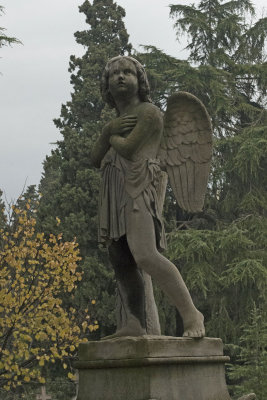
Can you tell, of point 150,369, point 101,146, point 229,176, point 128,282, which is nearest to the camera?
point 150,369

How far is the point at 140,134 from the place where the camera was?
462 cm

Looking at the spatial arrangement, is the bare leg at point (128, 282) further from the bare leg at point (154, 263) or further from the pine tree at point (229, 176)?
the pine tree at point (229, 176)

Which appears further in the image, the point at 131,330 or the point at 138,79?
the point at 138,79

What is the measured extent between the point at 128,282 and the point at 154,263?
0.38 metres

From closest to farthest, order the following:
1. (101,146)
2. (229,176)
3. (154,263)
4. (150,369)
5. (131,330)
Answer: (150,369) < (154,263) < (131,330) < (101,146) < (229,176)

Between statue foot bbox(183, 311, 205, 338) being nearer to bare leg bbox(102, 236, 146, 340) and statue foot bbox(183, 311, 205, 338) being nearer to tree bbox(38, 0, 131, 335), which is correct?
bare leg bbox(102, 236, 146, 340)

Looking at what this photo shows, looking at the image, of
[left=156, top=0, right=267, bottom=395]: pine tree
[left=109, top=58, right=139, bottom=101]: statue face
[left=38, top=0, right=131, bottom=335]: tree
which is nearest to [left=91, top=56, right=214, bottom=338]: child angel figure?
[left=109, top=58, right=139, bottom=101]: statue face

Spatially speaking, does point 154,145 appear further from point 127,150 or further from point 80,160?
A: point 80,160

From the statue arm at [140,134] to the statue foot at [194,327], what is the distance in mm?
1223

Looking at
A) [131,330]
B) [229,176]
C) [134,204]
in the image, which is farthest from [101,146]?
[229,176]

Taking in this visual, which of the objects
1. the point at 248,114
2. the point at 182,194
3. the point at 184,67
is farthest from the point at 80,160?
the point at 182,194

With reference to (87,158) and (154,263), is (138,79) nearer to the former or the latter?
(154,263)

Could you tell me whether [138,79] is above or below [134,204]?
above

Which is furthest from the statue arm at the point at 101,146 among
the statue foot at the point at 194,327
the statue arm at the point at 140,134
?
the statue foot at the point at 194,327
